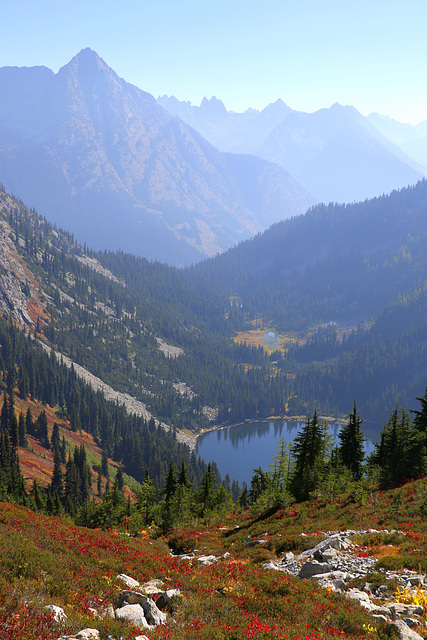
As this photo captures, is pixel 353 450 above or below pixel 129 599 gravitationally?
above

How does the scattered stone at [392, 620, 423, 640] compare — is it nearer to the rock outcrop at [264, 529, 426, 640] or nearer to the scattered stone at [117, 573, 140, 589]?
the rock outcrop at [264, 529, 426, 640]

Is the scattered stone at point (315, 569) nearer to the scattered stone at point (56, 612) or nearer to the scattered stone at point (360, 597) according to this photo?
the scattered stone at point (360, 597)

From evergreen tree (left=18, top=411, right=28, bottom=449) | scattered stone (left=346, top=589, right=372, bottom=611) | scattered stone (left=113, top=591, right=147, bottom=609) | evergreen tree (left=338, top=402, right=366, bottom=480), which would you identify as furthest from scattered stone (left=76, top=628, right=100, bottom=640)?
evergreen tree (left=18, top=411, right=28, bottom=449)

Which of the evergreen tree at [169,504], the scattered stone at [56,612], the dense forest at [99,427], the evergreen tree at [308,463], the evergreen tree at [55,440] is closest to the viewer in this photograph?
the scattered stone at [56,612]

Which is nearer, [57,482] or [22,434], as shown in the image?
[57,482]

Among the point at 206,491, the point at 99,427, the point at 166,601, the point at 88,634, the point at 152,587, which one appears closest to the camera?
the point at 88,634

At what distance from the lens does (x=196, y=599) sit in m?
21.2

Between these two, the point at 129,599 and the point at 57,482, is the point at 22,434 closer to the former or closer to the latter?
the point at 57,482

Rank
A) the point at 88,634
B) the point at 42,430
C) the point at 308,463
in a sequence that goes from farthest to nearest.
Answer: the point at 42,430 < the point at 308,463 < the point at 88,634

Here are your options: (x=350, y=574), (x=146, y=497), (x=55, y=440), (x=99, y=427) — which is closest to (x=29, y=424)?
(x=55, y=440)

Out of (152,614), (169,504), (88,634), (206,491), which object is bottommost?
(88,634)

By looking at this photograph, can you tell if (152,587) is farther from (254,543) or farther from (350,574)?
(254,543)

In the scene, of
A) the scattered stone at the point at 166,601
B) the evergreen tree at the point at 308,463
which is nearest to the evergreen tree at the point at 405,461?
the evergreen tree at the point at 308,463

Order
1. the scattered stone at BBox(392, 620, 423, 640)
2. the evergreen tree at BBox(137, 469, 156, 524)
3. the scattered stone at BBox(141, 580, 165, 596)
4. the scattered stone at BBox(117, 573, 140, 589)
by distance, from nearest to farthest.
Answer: the scattered stone at BBox(392, 620, 423, 640)
the scattered stone at BBox(141, 580, 165, 596)
the scattered stone at BBox(117, 573, 140, 589)
the evergreen tree at BBox(137, 469, 156, 524)
